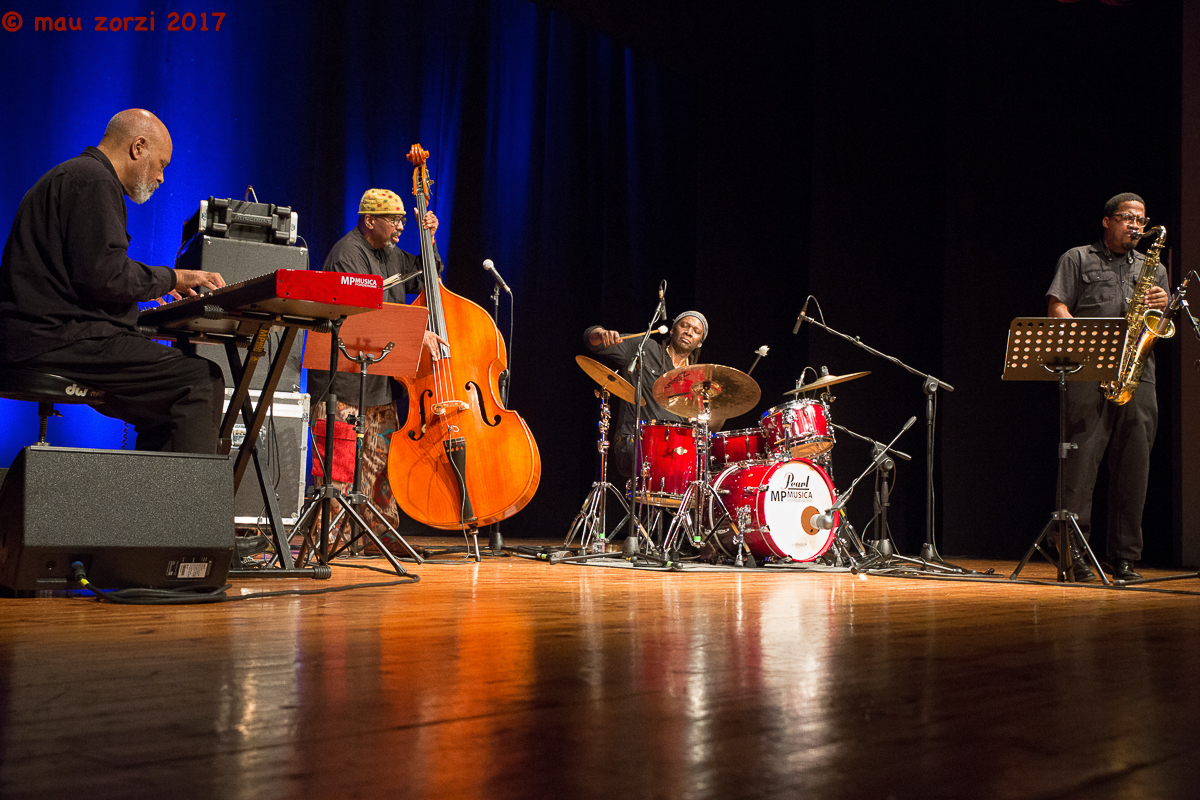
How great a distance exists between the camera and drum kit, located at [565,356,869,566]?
4574 millimetres

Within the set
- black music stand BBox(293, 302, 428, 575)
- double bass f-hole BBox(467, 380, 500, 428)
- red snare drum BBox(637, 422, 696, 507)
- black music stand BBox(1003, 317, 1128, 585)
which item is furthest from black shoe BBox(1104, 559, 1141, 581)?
black music stand BBox(293, 302, 428, 575)

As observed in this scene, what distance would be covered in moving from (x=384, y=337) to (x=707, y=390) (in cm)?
176

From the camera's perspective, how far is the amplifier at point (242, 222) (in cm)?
397

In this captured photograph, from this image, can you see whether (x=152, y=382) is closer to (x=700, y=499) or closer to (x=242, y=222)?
(x=242, y=222)

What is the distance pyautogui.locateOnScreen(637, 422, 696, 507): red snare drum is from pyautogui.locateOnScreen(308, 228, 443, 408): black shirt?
51.2 inches

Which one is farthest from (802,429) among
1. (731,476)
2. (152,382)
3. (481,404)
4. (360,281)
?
(152,382)

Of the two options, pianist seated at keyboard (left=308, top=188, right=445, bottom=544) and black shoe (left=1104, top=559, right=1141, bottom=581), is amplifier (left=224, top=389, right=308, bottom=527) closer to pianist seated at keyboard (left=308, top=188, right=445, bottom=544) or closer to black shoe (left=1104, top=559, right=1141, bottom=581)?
pianist seated at keyboard (left=308, top=188, right=445, bottom=544)

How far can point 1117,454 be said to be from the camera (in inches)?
168

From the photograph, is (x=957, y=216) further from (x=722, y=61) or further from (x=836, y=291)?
(x=722, y=61)

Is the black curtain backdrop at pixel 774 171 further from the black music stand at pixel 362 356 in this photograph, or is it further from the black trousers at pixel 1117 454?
the black music stand at pixel 362 356

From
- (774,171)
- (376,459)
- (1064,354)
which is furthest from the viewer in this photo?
(774,171)

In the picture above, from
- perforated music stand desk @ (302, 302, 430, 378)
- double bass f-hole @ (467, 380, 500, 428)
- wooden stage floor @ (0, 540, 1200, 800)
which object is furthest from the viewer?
double bass f-hole @ (467, 380, 500, 428)

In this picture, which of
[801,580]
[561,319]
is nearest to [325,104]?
[561,319]

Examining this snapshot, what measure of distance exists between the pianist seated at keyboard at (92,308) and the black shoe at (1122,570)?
357 centimetres
